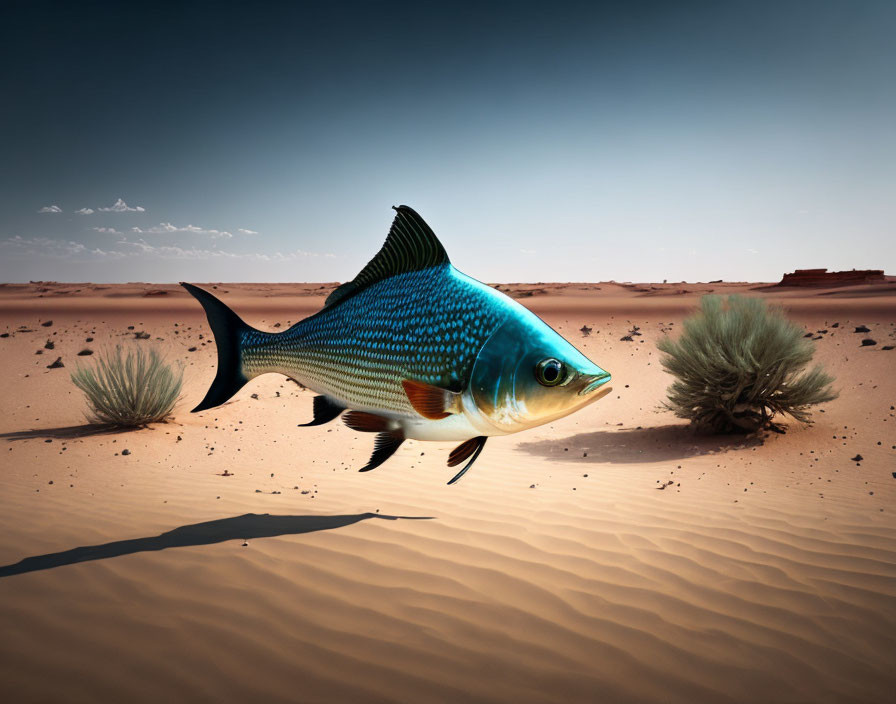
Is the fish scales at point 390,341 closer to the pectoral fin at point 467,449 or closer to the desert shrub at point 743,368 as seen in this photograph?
the pectoral fin at point 467,449

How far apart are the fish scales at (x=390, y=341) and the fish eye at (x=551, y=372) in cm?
26

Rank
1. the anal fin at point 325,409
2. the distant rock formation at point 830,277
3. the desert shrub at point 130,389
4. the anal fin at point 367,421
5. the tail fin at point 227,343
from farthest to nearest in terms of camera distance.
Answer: the distant rock formation at point 830,277
the desert shrub at point 130,389
the tail fin at point 227,343
the anal fin at point 325,409
the anal fin at point 367,421

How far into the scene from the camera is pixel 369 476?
7.21 m

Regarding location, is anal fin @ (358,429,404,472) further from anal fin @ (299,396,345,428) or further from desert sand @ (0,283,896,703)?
desert sand @ (0,283,896,703)

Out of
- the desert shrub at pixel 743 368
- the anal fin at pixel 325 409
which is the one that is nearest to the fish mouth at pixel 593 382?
the anal fin at pixel 325 409

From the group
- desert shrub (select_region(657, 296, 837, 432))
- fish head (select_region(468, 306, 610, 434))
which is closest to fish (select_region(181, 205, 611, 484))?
fish head (select_region(468, 306, 610, 434))

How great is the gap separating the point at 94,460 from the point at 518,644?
7672 millimetres

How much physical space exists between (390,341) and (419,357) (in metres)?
0.20

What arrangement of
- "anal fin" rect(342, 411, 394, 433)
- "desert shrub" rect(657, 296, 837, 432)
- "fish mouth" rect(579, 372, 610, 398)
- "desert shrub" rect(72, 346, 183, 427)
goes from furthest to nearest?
"desert shrub" rect(72, 346, 183, 427) → "desert shrub" rect(657, 296, 837, 432) → "anal fin" rect(342, 411, 394, 433) → "fish mouth" rect(579, 372, 610, 398)

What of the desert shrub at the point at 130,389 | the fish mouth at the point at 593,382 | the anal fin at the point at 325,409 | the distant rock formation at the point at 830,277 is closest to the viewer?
the fish mouth at the point at 593,382

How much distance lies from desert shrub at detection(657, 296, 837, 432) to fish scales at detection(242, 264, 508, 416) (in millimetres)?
8371

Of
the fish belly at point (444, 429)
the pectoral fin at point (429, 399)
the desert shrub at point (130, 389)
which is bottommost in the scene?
the desert shrub at point (130, 389)

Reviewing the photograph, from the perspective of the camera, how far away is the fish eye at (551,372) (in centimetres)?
217

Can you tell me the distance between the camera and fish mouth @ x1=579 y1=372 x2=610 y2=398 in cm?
214
